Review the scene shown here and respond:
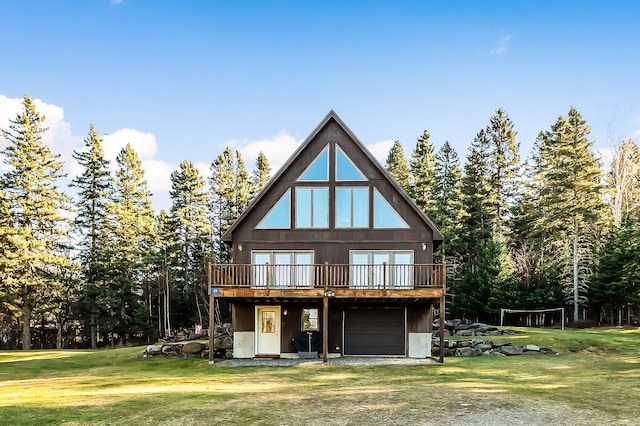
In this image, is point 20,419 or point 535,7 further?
point 535,7

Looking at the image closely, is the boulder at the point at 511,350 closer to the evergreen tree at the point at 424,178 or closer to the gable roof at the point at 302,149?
the gable roof at the point at 302,149

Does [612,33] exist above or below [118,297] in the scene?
above

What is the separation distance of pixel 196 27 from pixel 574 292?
28292mm

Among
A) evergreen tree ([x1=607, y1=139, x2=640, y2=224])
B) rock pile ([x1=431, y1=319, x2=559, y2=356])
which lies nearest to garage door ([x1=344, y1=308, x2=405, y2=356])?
rock pile ([x1=431, y1=319, x2=559, y2=356])

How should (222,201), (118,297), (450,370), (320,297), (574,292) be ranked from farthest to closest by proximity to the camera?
1. (222,201)
2. (118,297)
3. (574,292)
4. (320,297)
5. (450,370)

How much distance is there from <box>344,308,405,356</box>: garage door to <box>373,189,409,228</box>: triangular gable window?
3.44 m

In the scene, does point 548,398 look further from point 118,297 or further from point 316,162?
point 118,297

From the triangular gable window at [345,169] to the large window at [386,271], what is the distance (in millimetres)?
3167

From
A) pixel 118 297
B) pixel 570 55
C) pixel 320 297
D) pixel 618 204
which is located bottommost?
pixel 118 297

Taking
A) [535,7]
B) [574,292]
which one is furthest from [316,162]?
[574,292]

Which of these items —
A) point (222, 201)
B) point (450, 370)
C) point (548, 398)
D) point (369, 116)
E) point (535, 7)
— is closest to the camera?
point (548, 398)

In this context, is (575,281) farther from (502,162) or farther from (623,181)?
(502,162)

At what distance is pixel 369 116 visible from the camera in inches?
1038

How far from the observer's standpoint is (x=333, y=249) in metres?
20.8
